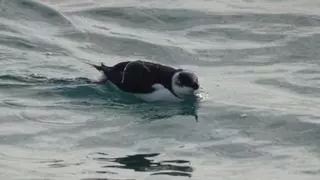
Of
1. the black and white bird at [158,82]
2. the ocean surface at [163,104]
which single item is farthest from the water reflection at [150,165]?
the black and white bird at [158,82]

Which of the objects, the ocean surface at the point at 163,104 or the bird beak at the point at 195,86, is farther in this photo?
the bird beak at the point at 195,86

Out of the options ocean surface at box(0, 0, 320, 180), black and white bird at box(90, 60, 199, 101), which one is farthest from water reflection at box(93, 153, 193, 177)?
black and white bird at box(90, 60, 199, 101)

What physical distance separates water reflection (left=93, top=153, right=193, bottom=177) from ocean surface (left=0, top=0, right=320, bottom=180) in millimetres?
12

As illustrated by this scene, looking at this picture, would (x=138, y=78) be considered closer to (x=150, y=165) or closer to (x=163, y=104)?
(x=163, y=104)

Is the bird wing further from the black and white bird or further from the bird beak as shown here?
the bird beak

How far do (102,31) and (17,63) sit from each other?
9.42 feet

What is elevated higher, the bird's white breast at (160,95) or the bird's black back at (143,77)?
the bird's black back at (143,77)

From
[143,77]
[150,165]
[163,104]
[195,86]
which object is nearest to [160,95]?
[163,104]

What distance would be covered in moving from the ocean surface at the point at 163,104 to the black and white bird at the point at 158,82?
4.8 inches

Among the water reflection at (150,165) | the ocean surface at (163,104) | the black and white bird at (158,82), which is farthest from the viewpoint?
the black and white bird at (158,82)

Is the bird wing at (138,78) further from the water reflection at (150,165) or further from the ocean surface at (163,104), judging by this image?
the water reflection at (150,165)

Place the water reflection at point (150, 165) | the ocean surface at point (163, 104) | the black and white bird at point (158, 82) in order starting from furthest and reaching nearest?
1. the black and white bird at point (158, 82)
2. the ocean surface at point (163, 104)
3. the water reflection at point (150, 165)

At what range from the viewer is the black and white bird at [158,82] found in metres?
11.9

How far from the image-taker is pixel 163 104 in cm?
1198
